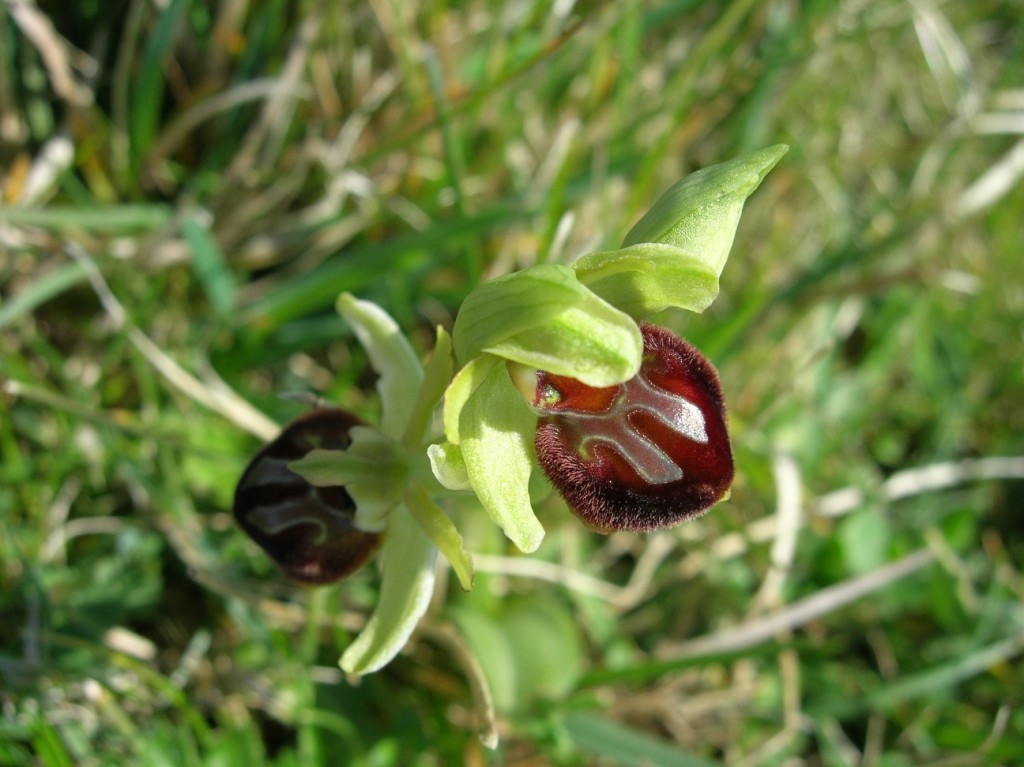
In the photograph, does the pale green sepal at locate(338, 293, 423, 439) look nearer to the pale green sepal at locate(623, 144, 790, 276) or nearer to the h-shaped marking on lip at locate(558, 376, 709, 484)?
the h-shaped marking on lip at locate(558, 376, 709, 484)

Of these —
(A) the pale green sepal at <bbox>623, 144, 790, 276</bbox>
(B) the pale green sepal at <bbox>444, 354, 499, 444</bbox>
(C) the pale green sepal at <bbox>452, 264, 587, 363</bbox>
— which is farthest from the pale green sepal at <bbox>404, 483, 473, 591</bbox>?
(A) the pale green sepal at <bbox>623, 144, 790, 276</bbox>

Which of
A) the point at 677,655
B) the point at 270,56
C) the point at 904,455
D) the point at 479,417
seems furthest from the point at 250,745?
the point at 904,455

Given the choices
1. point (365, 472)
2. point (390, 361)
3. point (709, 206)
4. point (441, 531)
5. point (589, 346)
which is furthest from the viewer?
point (390, 361)

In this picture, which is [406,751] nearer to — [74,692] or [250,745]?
[250,745]

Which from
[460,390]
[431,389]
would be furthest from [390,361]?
[460,390]

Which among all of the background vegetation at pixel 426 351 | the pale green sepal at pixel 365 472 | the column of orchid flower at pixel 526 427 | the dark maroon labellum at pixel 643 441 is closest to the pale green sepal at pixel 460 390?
the column of orchid flower at pixel 526 427

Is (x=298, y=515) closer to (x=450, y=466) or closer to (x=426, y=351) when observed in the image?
(x=450, y=466)

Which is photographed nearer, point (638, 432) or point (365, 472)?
point (638, 432)
